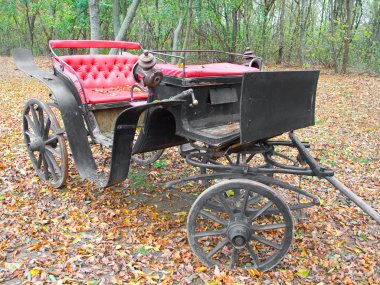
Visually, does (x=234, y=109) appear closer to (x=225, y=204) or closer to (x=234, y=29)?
(x=225, y=204)

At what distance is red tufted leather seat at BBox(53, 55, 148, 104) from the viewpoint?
4.73m

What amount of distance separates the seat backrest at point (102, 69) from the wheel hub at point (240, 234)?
9.61 ft

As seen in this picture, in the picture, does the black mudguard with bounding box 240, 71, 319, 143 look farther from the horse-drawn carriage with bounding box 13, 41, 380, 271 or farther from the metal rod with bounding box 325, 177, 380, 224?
the metal rod with bounding box 325, 177, 380, 224

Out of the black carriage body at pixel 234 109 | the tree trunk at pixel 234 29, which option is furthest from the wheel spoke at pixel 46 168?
the tree trunk at pixel 234 29

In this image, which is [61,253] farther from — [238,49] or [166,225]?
[238,49]

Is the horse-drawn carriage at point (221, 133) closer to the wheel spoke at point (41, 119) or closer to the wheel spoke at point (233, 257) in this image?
the wheel spoke at point (233, 257)

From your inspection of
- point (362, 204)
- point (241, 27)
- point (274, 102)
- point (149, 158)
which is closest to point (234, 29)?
point (241, 27)

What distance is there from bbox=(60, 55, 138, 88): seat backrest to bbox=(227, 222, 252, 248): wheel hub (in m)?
2.93

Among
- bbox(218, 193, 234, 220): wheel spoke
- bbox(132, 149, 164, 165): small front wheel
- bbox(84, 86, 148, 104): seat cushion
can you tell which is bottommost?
bbox(132, 149, 164, 165): small front wheel

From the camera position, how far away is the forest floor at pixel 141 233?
3.01 meters

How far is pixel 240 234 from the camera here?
2898 millimetres

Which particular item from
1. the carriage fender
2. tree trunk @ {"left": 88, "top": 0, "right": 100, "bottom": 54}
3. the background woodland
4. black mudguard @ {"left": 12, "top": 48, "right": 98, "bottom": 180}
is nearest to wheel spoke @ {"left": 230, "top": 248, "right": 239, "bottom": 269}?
the carriage fender

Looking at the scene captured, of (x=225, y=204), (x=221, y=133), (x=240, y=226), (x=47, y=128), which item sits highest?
(x=221, y=133)

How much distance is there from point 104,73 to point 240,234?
10.7 feet
